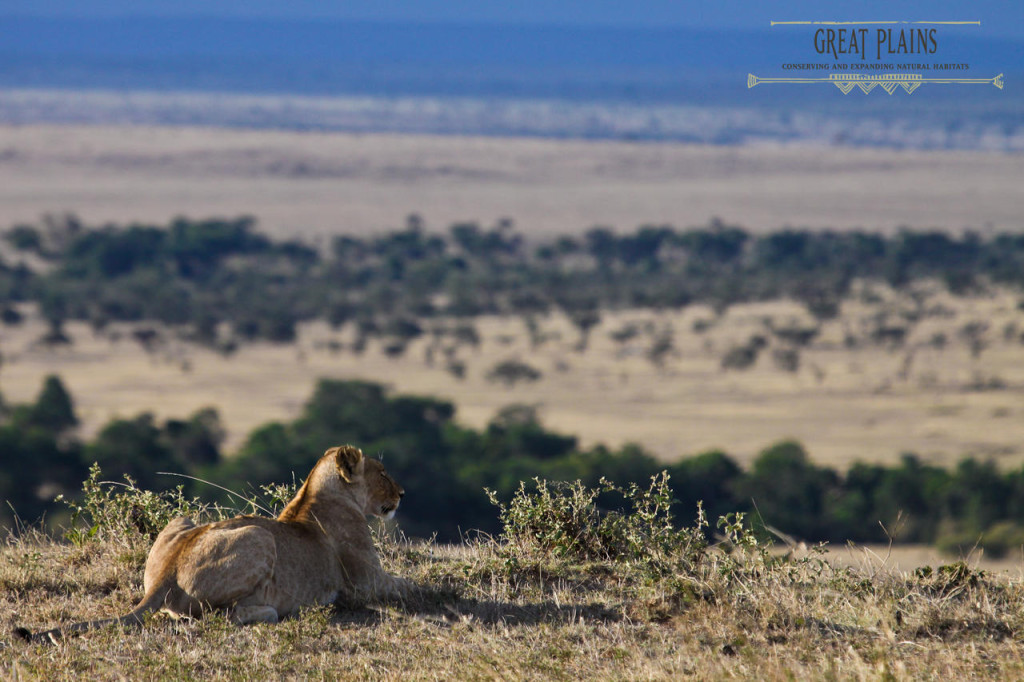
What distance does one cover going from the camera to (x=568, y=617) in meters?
6.20

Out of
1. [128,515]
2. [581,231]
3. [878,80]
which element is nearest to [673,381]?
[878,80]

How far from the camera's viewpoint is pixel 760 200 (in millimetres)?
114062

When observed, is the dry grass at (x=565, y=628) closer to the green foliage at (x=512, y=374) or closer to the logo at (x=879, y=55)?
the logo at (x=879, y=55)

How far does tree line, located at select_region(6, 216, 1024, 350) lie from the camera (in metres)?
61.2

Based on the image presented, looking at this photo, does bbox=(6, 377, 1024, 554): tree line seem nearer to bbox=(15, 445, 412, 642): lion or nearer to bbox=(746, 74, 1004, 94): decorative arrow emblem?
bbox=(746, 74, 1004, 94): decorative arrow emblem

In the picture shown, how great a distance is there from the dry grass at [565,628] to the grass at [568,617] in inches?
0.5

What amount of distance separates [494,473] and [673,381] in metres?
13.4

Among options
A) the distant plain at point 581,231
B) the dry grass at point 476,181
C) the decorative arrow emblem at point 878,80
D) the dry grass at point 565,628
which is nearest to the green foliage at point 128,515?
the dry grass at point 565,628

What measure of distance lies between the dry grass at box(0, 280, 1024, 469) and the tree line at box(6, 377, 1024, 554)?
2.86 m

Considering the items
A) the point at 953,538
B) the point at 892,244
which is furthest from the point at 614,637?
the point at 892,244

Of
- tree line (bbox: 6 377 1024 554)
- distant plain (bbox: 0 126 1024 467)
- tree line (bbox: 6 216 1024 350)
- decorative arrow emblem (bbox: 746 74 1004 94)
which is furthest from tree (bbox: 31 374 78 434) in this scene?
decorative arrow emblem (bbox: 746 74 1004 94)

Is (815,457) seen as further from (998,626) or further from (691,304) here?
(998,626)

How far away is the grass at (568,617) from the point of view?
17.7ft

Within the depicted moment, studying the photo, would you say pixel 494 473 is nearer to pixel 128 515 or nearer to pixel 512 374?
pixel 512 374
